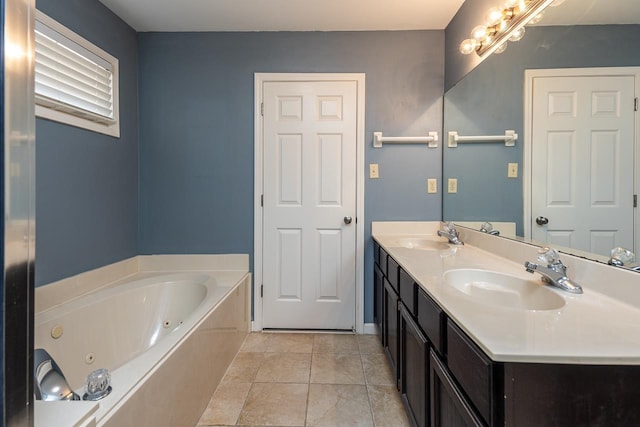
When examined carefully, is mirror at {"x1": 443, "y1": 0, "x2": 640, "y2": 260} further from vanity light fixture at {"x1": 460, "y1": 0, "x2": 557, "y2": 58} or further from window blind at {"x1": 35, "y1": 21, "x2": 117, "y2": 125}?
window blind at {"x1": 35, "y1": 21, "x2": 117, "y2": 125}

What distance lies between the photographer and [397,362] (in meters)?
1.52

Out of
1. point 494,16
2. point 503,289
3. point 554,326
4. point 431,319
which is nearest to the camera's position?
point 554,326

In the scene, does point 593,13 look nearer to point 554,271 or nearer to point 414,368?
point 554,271

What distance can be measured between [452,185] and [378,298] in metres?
1.02

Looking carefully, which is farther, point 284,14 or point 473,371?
point 284,14

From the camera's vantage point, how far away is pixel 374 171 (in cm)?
229

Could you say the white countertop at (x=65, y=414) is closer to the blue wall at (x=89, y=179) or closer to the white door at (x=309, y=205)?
the blue wall at (x=89, y=179)

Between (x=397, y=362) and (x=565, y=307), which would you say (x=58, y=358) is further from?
(x=565, y=307)

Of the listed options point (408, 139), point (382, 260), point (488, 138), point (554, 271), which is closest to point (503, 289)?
point (554, 271)

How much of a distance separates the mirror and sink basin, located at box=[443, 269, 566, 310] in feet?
0.72

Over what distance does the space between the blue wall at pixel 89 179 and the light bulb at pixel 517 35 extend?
2.45 m

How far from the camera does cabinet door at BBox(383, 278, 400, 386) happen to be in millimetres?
1546

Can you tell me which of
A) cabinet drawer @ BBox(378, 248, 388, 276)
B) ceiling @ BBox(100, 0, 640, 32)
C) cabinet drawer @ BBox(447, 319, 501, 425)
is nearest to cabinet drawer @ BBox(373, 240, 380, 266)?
cabinet drawer @ BBox(378, 248, 388, 276)

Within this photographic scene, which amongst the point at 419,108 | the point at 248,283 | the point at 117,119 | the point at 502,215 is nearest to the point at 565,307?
the point at 502,215
